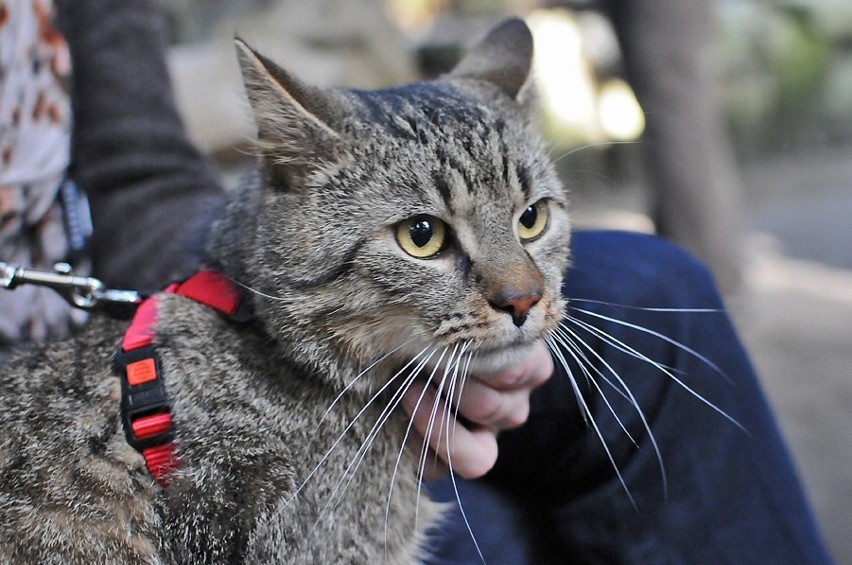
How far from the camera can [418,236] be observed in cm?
130

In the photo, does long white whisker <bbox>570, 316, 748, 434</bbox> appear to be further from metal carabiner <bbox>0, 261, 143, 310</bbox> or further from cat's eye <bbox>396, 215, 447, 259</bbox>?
metal carabiner <bbox>0, 261, 143, 310</bbox>

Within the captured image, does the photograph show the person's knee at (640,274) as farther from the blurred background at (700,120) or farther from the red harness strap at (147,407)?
the red harness strap at (147,407)

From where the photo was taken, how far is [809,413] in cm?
337

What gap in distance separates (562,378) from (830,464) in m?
1.92

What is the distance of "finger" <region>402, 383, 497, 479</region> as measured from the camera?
1.41 metres

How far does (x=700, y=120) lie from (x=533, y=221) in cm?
217

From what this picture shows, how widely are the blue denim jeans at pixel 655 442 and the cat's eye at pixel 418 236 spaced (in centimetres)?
34

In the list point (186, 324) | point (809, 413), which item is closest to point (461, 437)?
point (186, 324)

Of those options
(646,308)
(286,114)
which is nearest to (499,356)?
(646,308)

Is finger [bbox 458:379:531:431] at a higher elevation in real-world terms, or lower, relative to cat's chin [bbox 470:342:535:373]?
lower

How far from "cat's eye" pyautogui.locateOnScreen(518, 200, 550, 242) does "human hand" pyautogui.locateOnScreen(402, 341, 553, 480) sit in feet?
0.60

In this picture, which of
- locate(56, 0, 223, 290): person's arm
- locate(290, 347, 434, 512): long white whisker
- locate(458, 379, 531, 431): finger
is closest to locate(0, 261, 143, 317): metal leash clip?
locate(56, 0, 223, 290): person's arm

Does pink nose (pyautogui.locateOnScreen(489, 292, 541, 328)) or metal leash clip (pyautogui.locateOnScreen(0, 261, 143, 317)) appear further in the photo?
metal leash clip (pyautogui.locateOnScreen(0, 261, 143, 317))

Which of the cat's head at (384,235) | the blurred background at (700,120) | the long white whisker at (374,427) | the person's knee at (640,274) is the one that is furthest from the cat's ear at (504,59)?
the long white whisker at (374,427)
